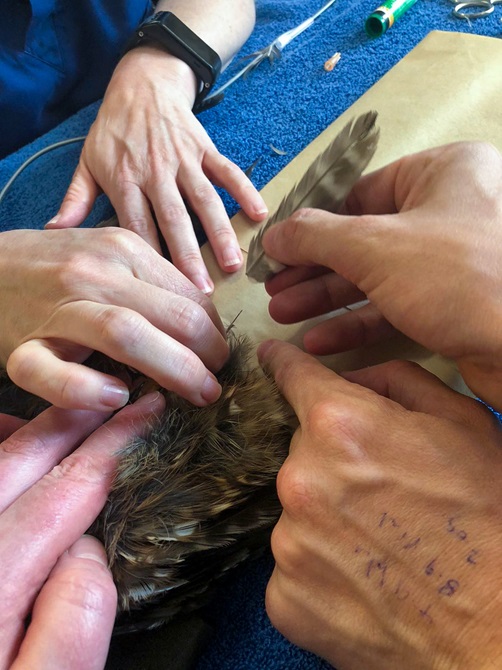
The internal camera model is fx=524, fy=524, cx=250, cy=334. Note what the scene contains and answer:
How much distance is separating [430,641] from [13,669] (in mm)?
400

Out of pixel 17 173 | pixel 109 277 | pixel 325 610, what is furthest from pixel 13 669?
pixel 17 173

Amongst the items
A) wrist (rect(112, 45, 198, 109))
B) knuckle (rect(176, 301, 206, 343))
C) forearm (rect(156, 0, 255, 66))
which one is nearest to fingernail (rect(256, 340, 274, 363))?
knuckle (rect(176, 301, 206, 343))

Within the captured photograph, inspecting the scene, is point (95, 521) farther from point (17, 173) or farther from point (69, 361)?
point (17, 173)

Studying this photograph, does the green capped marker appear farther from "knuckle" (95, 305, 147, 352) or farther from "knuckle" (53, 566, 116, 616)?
"knuckle" (53, 566, 116, 616)

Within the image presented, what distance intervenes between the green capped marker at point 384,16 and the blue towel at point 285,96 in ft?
0.06

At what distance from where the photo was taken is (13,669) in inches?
19.8

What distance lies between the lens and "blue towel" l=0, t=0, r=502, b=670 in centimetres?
124

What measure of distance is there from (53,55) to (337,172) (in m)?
1.01

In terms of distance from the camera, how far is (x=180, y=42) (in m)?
1.24

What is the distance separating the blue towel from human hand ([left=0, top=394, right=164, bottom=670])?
612mm

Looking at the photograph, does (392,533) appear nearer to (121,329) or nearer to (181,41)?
(121,329)

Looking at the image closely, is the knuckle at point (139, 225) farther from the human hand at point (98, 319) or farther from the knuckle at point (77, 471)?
the knuckle at point (77, 471)

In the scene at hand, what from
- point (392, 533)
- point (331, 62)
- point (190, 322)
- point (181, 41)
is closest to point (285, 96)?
point (331, 62)

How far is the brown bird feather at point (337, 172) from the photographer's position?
79cm
